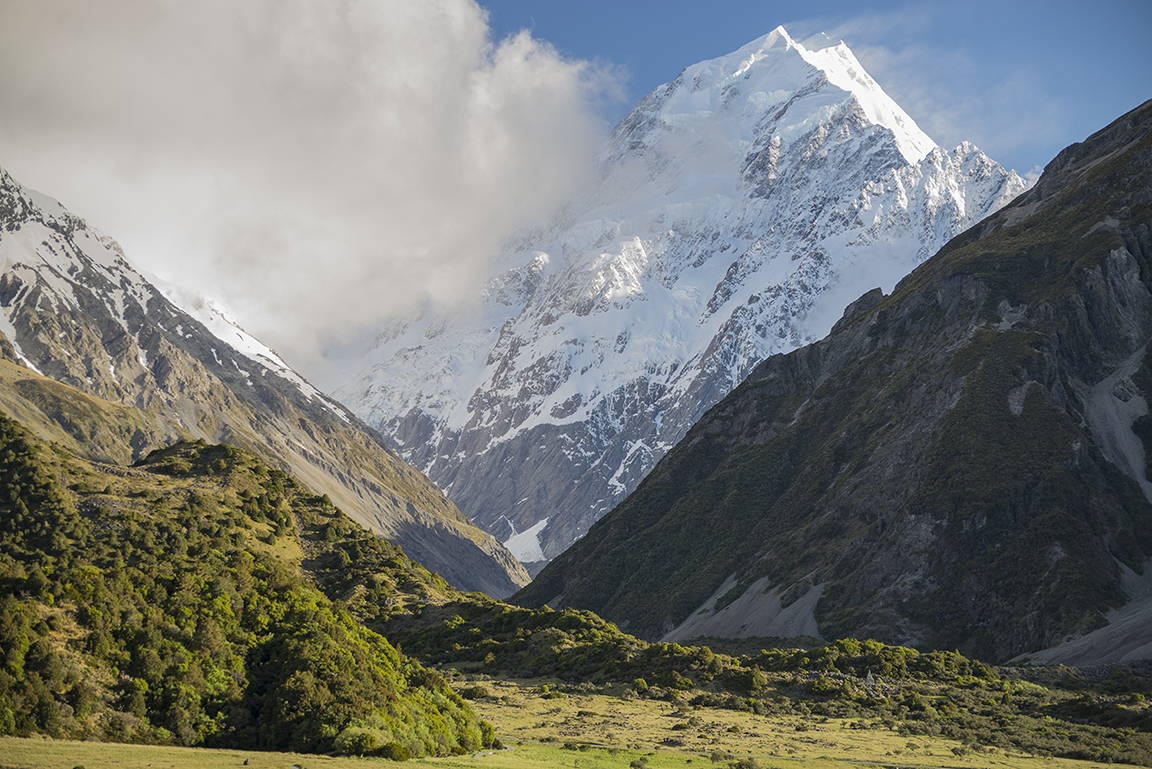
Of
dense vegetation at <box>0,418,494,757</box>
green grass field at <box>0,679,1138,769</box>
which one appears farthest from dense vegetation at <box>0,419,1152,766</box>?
green grass field at <box>0,679,1138,769</box>

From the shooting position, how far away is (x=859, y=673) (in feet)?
300

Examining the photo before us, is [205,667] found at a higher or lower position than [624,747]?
higher

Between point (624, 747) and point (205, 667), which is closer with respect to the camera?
point (205, 667)

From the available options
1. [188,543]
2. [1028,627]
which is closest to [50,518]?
[188,543]

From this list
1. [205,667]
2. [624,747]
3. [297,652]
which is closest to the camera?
[205,667]

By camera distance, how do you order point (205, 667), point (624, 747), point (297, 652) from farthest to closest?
point (624, 747), point (297, 652), point (205, 667)

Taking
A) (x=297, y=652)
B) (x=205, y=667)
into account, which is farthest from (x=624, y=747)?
(x=205, y=667)

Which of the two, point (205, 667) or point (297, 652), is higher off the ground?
point (297, 652)

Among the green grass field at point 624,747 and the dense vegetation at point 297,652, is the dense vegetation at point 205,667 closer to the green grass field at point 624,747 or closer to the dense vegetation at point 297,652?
the dense vegetation at point 297,652

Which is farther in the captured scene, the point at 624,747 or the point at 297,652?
the point at 624,747

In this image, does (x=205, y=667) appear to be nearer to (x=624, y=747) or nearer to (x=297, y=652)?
(x=297, y=652)

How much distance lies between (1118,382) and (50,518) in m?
193

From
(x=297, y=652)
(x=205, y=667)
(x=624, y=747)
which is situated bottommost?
(x=624, y=747)

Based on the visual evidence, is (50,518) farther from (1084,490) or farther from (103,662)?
(1084,490)
